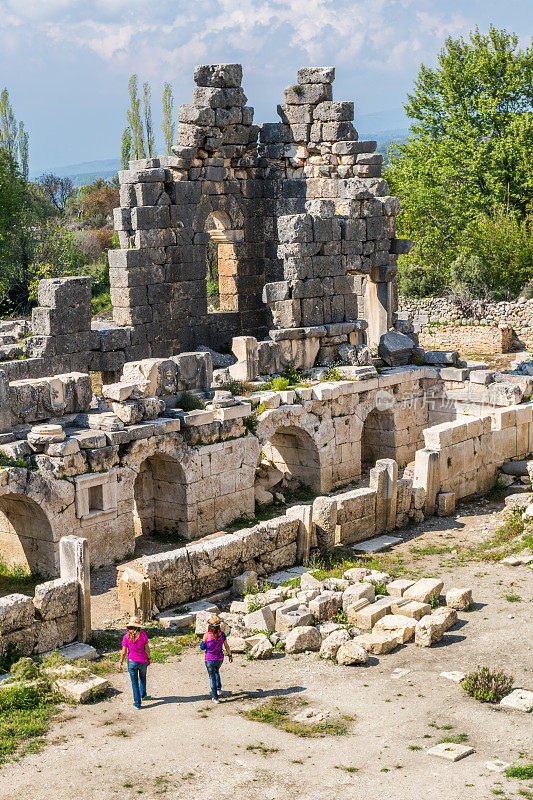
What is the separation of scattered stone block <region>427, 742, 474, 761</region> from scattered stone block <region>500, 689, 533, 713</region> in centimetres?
108

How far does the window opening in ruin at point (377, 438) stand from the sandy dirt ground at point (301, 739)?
306 inches

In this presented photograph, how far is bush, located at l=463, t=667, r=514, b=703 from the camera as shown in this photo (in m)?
10.8

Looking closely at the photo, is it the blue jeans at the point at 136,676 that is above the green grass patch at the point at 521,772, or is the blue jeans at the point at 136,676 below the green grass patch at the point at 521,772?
above

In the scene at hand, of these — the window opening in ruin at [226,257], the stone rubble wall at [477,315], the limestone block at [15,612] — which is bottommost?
the limestone block at [15,612]

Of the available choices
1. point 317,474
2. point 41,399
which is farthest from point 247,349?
point 41,399

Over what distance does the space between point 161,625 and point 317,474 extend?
6530mm

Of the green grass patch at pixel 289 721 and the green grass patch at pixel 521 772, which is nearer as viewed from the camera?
the green grass patch at pixel 521 772

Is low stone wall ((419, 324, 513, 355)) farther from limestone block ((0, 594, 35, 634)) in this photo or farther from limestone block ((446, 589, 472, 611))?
limestone block ((0, 594, 35, 634))

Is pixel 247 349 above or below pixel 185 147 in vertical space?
below

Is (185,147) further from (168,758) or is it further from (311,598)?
(168,758)

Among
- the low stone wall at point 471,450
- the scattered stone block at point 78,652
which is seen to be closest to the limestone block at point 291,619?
the scattered stone block at point 78,652

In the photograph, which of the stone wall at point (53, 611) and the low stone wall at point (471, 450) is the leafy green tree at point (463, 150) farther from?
the stone wall at point (53, 611)

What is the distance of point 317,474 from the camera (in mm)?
19078

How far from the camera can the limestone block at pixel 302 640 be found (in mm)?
12359
